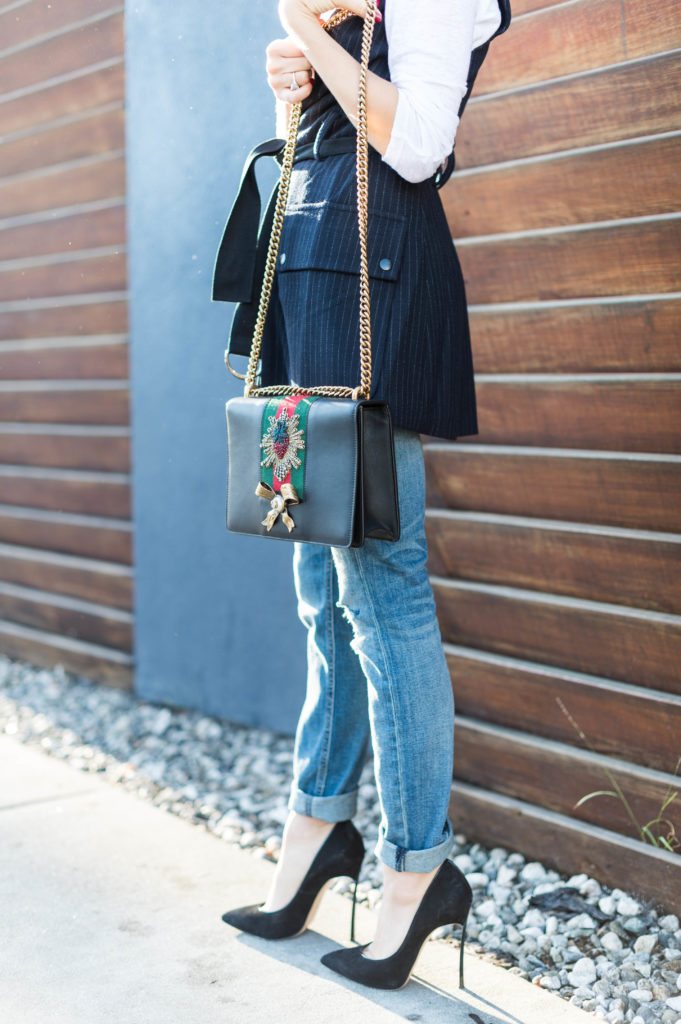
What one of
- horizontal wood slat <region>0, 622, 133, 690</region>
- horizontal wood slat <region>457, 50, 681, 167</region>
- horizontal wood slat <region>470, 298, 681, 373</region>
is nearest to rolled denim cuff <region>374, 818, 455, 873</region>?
horizontal wood slat <region>470, 298, 681, 373</region>

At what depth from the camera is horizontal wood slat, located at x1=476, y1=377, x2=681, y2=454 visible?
1.95m

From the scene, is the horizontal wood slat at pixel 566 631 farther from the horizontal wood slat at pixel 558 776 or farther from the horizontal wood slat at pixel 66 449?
the horizontal wood slat at pixel 66 449

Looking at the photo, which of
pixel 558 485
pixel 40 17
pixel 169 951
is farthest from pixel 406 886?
pixel 40 17

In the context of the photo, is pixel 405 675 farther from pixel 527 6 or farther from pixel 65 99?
pixel 65 99

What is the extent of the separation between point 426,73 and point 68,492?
249cm

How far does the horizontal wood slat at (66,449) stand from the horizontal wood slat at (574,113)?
5.53 ft

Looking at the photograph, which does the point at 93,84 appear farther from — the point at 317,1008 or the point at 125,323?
the point at 317,1008

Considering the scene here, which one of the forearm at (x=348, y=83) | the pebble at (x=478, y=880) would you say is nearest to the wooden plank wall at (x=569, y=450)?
the pebble at (x=478, y=880)

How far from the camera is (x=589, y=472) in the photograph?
2.07 metres

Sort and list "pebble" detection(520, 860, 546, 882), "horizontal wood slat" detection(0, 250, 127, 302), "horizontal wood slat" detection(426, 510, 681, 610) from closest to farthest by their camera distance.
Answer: "horizontal wood slat" detection(426, 510, 681, 610)
"pebble" detection(520, 860, 546, 882)
"horizontal wood slat" detection(0, 250, 127, 302)

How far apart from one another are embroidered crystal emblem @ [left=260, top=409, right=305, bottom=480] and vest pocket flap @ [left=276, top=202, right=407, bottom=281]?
229 mm

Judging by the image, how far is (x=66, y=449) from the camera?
3740 mm

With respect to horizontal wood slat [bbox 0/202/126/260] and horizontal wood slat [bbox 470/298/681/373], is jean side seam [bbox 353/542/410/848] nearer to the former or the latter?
horizontal wood slat [bbox 470/298/681/373]

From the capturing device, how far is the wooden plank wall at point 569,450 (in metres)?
1.94
